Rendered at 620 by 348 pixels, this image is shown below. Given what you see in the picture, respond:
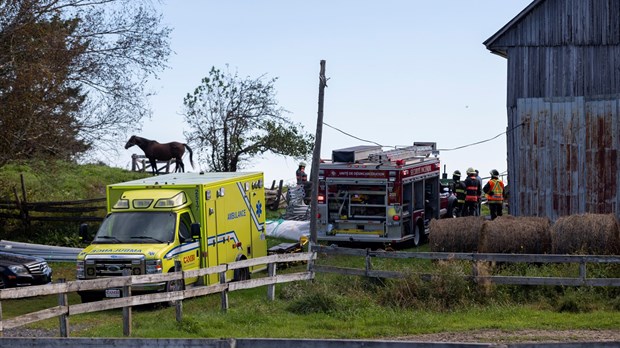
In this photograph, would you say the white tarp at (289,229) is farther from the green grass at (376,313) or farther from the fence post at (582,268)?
the fence post at (582,268)

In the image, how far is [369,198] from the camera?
2839cm

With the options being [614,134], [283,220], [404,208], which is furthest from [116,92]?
[614,134]

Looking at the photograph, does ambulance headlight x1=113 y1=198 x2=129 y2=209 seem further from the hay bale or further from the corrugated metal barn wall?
the corrugated metal barn wall

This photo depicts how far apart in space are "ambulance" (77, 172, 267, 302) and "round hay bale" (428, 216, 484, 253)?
433 centimetres

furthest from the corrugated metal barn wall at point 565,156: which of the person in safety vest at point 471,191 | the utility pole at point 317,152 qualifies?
the utility pole at point 317,152

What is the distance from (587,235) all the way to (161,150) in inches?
1026

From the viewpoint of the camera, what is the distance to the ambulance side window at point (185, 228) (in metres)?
21.3

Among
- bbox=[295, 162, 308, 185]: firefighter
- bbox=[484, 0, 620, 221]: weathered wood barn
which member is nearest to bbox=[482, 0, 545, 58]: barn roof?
bbox=[484, 0, 620, 221]: weathered wood barn

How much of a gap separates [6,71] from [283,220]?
10.7 metres

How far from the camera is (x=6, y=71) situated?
27016 mm

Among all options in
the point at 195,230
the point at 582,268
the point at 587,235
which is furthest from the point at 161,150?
the point at 582,268

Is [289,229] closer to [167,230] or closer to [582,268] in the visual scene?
[167,230]

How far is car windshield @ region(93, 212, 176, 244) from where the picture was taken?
21.1 meters

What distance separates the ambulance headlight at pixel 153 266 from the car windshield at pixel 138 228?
2.92ft
